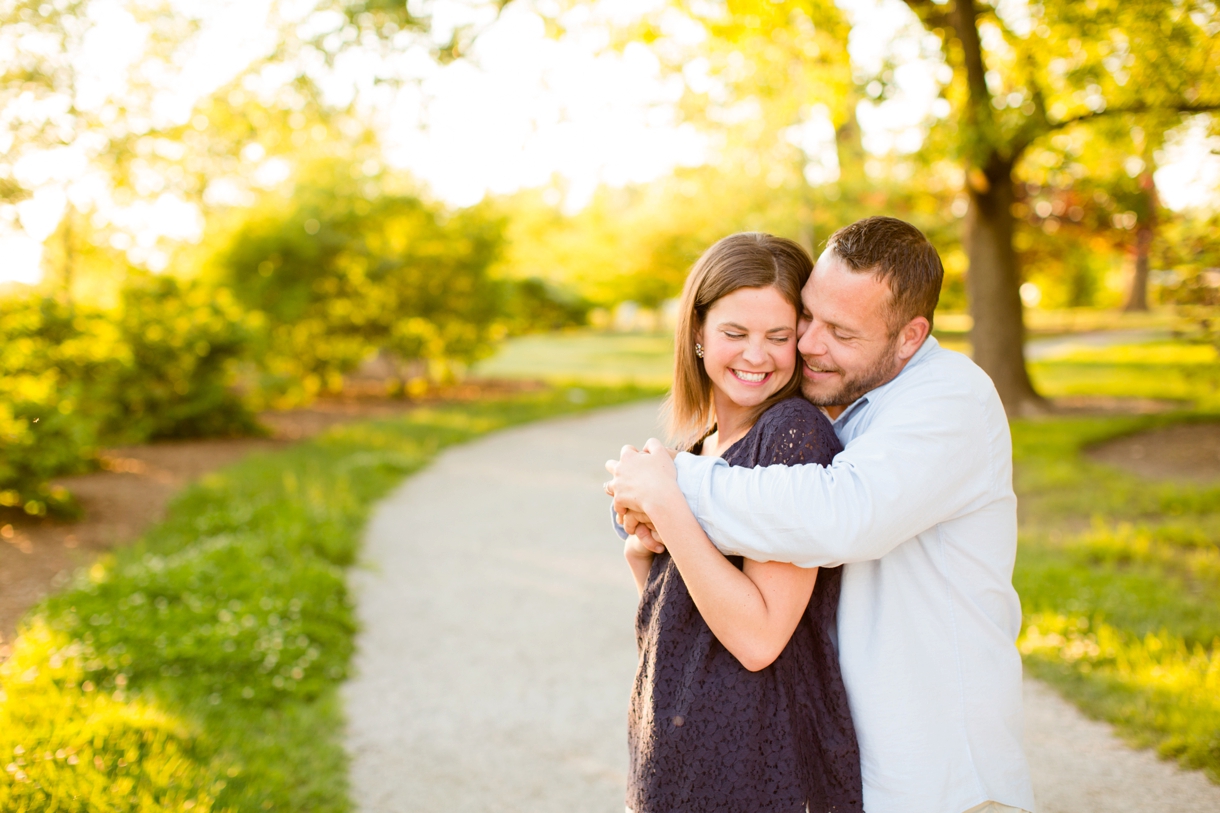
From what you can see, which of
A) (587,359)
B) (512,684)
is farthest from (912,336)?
(587,359)

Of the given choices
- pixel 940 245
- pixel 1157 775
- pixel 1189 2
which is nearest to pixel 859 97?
pixel 1189 2

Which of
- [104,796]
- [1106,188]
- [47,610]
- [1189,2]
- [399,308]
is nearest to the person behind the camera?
[104,796]

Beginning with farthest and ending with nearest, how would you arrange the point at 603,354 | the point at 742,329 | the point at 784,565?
the point at 603,354
the point at 742,329
the point at 784,565

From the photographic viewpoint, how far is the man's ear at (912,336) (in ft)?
6.09

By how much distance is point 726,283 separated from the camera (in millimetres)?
2037

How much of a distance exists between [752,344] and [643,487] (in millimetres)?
443

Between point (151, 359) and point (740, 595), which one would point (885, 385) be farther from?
point (151, 359)

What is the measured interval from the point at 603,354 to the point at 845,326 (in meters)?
28.5

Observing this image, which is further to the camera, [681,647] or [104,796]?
[104,796]

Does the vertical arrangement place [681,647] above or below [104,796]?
above

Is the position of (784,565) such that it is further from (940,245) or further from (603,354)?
(603,354)

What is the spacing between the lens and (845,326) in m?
1.87

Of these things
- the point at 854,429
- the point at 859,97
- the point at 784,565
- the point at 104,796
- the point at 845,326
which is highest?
the point at 859,97

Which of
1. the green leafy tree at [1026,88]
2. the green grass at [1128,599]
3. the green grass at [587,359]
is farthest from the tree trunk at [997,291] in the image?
the green grass at [587,359]
